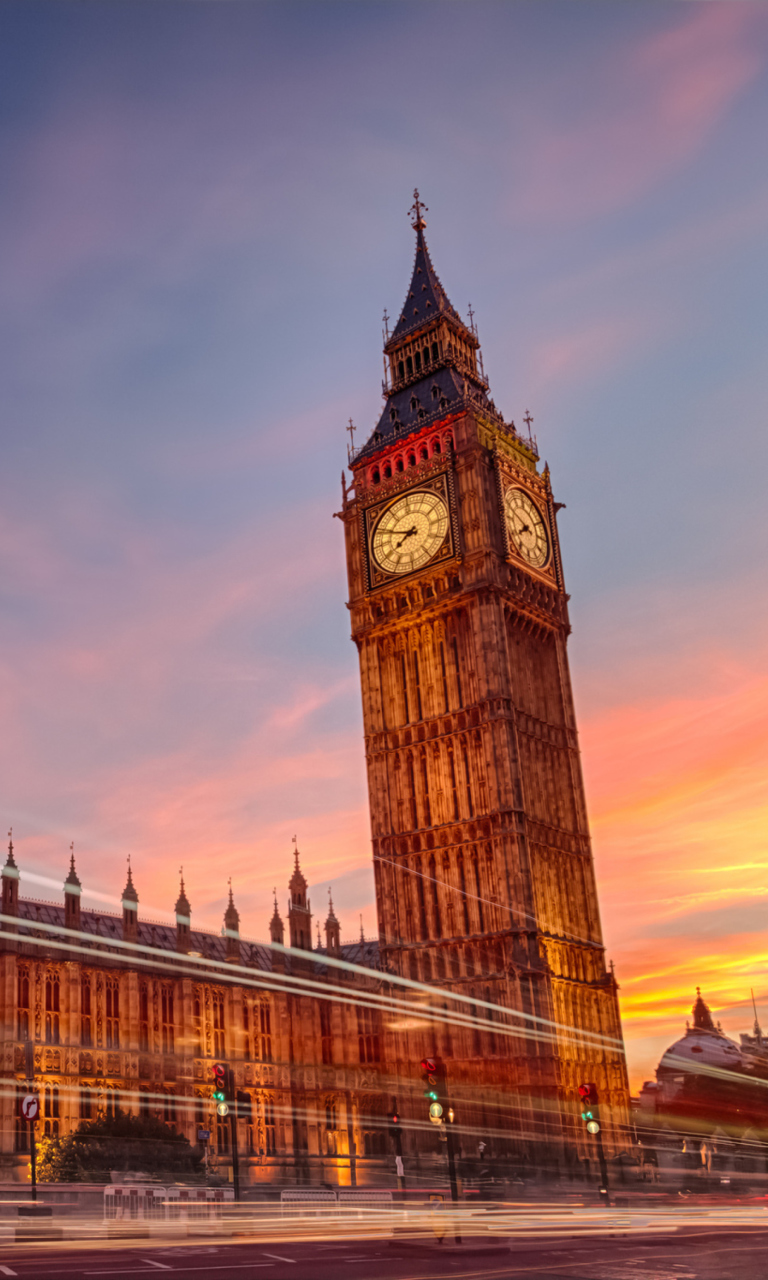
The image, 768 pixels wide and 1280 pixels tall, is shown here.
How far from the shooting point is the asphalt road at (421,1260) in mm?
17547

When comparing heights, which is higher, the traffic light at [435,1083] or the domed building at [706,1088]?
the traffic light at [435,1083]

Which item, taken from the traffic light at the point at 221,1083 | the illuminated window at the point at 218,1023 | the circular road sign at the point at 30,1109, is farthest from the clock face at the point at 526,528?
the traffic light at the point at 221,1083

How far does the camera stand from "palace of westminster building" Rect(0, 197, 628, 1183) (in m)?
60.1

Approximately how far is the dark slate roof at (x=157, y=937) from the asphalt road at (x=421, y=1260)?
127 ft

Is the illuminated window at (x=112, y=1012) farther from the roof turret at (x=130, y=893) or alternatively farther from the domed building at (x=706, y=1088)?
the domed building at (x=706, y=1088)

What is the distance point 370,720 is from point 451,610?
29.1 feet

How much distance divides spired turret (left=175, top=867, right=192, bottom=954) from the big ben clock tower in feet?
38.8

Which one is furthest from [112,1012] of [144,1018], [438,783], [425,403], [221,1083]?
[425,403]

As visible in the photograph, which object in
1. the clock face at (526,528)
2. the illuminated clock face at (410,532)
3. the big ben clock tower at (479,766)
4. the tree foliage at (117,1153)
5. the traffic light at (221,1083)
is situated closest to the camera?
the traffic light at (221,1083)

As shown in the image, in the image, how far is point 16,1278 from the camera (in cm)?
1645

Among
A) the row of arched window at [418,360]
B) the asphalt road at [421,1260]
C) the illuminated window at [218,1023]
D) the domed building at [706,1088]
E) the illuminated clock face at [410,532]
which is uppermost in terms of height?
the row of arched window at [418,360]

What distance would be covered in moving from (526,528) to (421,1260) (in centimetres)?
5921

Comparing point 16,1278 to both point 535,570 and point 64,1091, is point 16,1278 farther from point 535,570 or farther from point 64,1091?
point 535,570

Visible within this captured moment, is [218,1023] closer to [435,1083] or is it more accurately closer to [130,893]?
[130,893]
